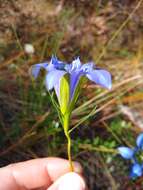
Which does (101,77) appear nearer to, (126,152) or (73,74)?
(73,74)

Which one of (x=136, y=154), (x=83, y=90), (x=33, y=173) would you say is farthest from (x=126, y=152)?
(x=33, y=173)

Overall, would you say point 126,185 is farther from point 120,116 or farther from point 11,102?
point 11,102

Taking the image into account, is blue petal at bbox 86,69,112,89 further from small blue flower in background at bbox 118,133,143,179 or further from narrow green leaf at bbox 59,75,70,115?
small blue flower in background at bbox 118,133,143,179

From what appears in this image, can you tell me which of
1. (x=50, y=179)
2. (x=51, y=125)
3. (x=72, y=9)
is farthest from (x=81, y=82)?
(x=72, y=9)

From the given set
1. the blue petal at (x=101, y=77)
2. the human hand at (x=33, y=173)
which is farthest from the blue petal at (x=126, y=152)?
the blue petal at (x=101, y=77)

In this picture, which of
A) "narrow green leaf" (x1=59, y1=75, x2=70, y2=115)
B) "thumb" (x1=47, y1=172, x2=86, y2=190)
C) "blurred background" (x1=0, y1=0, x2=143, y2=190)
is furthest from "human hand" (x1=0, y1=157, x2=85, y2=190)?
"blurred background" (x1=0, y1=0, x2=143, y2=190)

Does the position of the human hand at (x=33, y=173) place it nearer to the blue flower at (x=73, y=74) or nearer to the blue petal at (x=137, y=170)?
the blue flower at (x=73, y=74)
